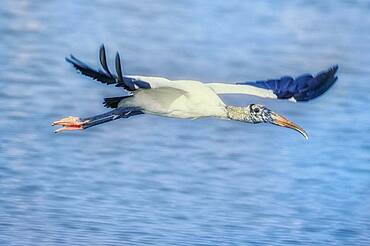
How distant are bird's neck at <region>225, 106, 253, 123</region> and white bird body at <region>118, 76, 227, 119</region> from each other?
3 centimetres

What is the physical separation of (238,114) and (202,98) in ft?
0.61

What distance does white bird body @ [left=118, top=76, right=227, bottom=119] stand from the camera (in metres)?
4.09

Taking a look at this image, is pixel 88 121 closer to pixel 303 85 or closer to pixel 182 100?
pixel 182 100

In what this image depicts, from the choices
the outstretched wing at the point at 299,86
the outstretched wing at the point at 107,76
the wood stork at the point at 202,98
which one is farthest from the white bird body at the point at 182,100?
the outstretched wing at the point at 107,76

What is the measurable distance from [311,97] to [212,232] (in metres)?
1.07

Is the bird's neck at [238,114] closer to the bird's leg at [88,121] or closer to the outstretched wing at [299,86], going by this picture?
the outstretched wing at [299,86]

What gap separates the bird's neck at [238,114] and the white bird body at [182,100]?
26mm

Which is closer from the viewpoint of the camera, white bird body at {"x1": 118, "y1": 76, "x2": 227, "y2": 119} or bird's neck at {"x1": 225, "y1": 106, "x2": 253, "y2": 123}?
white bird body at {"x1": 118, "y1": 76, "x2": 227, "y2": 119}

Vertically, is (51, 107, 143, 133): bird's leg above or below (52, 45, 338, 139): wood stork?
below

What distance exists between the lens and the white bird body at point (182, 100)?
4094mm

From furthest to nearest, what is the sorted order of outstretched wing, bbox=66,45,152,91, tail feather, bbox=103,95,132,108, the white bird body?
tail feather, bbox=103,95,132,108, the white bird body, outstretched wing, bbox=66,45,152,91

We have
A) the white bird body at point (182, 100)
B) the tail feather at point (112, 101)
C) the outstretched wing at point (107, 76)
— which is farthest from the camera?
the tail feather at point (112, 101)

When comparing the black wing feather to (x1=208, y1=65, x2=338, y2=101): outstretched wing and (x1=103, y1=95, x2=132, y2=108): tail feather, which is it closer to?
(x1=208, y1=65, x2=338, y2=101): outstretched wing

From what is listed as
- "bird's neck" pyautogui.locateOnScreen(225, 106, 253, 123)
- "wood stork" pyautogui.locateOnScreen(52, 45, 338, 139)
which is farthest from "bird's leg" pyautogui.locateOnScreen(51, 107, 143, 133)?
"bird's neck" pyautogui.locateOnScreen(225, 106, 253, 123)
